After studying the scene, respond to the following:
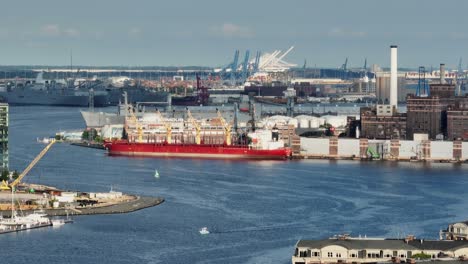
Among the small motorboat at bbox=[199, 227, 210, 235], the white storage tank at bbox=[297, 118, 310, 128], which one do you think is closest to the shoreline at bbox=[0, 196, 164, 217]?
the small motorboat at bbox=[199, 227, 210, 235]

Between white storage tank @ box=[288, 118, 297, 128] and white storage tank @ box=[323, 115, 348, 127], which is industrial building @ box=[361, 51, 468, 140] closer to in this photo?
white storage tank @ box=[288, 118, 297, 128]

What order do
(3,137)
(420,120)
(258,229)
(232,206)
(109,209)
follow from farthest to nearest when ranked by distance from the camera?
(420,120), (3,137), (232,206), (109,209), (258,229)

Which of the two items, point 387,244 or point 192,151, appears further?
point 192,151

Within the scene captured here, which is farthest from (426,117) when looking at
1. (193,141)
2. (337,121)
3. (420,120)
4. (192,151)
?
(192,151)

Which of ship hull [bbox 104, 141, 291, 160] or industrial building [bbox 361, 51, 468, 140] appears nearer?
ship hull [bbox 104, 141, 291, 160]

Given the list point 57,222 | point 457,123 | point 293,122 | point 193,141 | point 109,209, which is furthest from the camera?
point 293,122

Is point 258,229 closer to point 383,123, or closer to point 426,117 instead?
point 426,117

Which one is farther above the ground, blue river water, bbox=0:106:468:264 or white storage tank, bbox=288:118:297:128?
white storage tank, bbox=288:118:297:128
